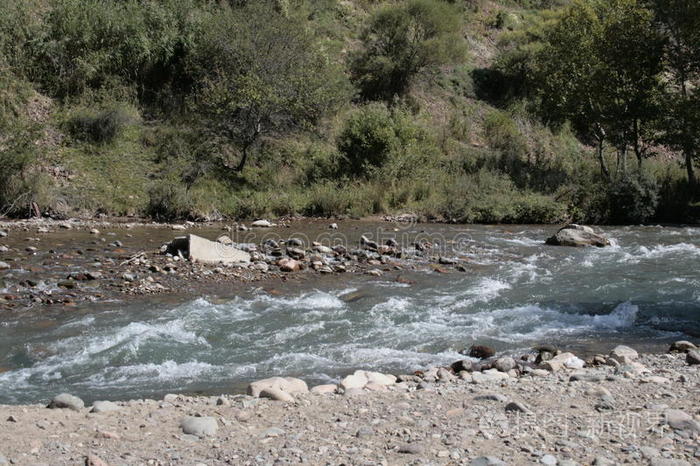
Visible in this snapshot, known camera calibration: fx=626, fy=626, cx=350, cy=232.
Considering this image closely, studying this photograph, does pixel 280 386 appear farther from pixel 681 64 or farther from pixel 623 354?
pixel 681 64

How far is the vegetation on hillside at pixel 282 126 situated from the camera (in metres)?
21.1

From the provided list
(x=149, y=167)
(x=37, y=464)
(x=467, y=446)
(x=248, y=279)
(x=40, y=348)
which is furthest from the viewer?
(x=149, y=167)

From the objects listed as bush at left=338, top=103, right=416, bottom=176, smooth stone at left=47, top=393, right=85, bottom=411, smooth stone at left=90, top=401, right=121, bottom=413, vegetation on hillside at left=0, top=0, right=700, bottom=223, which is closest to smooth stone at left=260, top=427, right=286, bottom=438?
smooth stone at left=90, top=401, right=121, bottom=413

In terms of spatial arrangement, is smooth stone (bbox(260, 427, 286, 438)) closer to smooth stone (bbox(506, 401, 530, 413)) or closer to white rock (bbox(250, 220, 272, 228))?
smooth stone (bbox(506, 401, 530, 413))

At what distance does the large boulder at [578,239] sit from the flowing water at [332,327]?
9.67 ft

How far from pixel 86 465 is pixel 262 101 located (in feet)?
65.3

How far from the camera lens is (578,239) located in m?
16.2

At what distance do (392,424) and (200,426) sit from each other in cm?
146

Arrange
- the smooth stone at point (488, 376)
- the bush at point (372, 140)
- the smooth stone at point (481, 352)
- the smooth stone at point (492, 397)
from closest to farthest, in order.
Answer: the smooth stone at point (492, 397), the smooth stone at point (488, 376), the smooth stone at point (481, 352), the bush at point (372, 140)

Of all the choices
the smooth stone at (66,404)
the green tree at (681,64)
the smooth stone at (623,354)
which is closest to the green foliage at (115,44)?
the green tree at (681,64)

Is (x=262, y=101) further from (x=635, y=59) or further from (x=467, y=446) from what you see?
(x=467, y=446)

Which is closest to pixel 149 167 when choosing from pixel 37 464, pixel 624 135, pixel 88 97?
pixel 88 97

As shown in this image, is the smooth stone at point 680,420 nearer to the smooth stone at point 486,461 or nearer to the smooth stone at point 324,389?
the smooth stone at point 486,461

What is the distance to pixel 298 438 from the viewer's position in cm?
454
